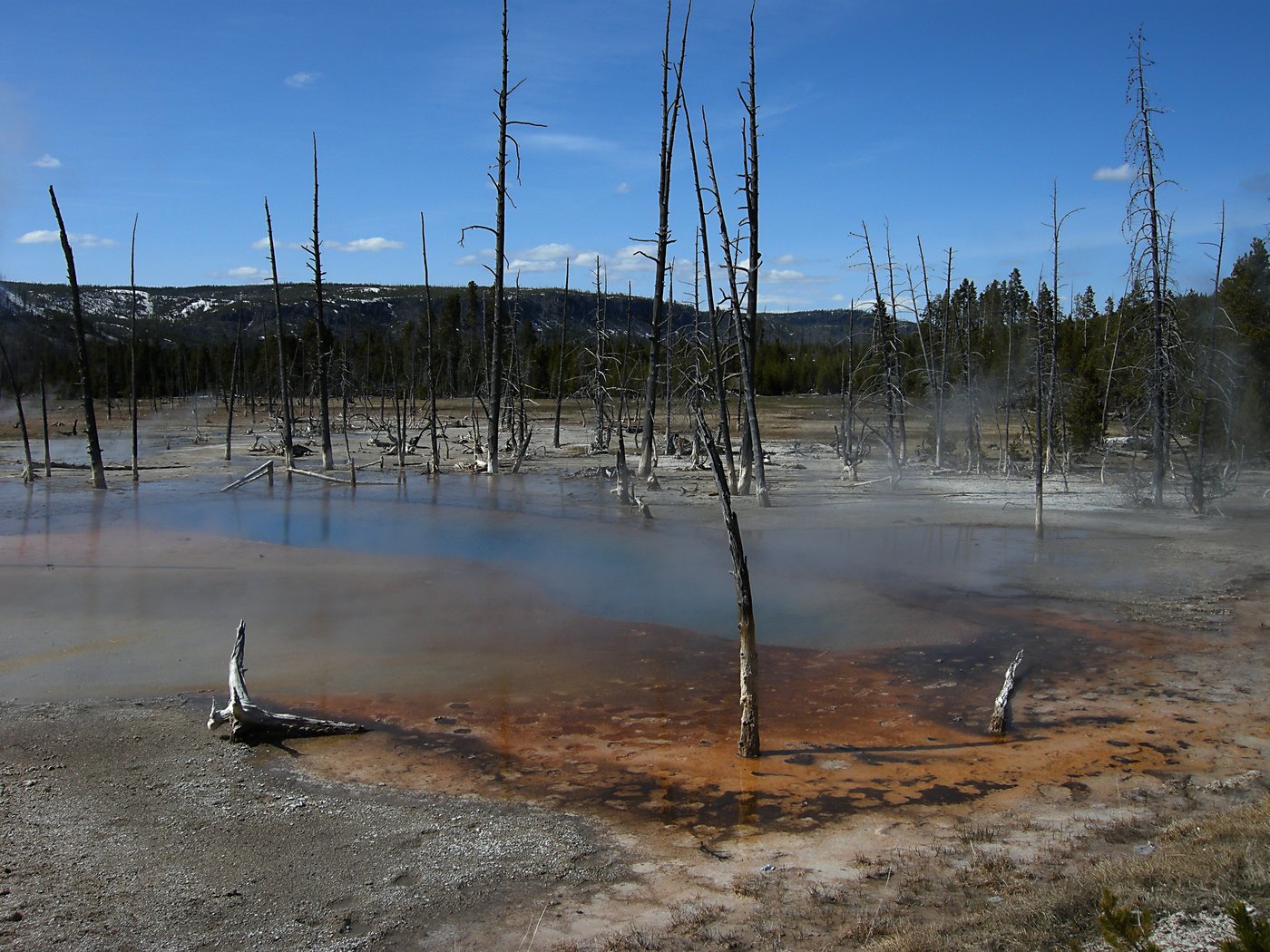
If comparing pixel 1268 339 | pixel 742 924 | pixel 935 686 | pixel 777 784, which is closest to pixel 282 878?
pixel 742 924

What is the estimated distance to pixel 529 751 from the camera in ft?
26.2

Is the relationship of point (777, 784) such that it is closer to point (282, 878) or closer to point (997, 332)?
point (282, 878)

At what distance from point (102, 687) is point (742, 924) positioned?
6.75 m

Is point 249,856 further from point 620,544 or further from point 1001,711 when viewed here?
point 620,544

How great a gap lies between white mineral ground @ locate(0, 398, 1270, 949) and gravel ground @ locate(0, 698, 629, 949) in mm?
22

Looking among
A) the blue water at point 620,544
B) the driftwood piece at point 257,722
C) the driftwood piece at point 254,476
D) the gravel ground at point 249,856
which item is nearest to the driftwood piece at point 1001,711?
the blue water at point 620,544

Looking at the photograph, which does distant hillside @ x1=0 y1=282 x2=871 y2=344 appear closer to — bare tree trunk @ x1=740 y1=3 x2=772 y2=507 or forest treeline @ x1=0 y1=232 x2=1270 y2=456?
forest treeline @ x1=0 y1=232 x2=1270 y2=456

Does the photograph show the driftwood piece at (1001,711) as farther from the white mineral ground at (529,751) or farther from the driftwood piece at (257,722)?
the driftwood piece at (257,722)

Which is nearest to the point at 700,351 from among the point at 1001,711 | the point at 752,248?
the point at 752,248

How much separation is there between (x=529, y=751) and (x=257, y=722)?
2.11 m

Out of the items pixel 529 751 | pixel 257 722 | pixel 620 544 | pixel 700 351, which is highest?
pixel 700 351

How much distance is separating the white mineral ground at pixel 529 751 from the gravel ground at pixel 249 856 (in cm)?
2

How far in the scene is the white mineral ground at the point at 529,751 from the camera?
18.7ft

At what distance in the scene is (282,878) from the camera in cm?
584
